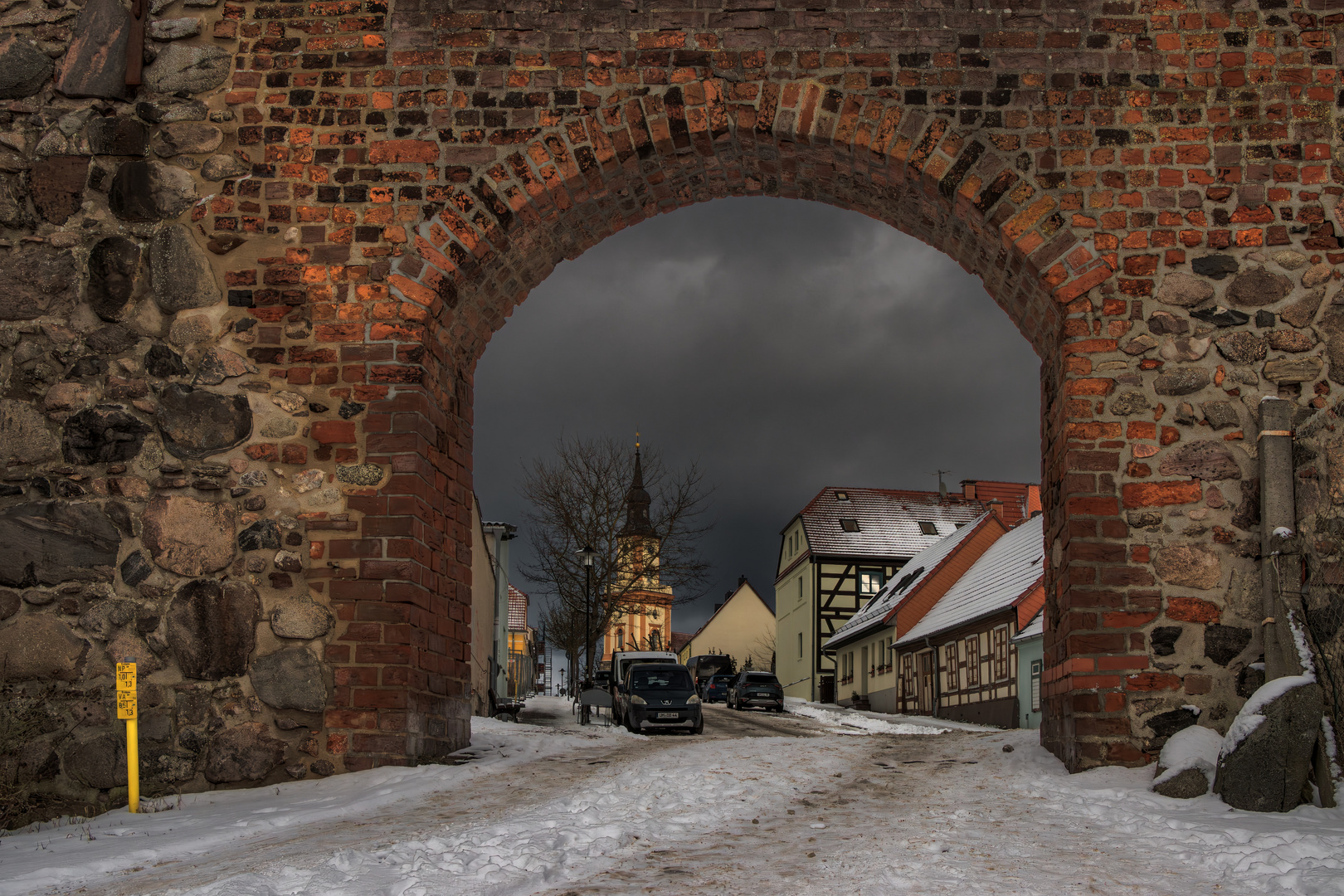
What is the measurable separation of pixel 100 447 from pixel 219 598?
131cm

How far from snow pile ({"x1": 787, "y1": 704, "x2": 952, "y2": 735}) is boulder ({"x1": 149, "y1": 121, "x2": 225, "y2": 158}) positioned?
1206 cm

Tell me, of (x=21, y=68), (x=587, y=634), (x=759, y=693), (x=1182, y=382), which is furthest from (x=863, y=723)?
(x=21, y=68)

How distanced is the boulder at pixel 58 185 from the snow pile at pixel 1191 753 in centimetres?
770

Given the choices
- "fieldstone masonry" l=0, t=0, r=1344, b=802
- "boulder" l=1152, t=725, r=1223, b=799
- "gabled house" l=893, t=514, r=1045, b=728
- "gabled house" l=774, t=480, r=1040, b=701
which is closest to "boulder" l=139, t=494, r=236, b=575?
"fieldstone masonry" l=0, t=0, r=1344, b=802

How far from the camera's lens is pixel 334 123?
306 inches

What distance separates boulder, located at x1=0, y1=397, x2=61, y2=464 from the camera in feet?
24.3

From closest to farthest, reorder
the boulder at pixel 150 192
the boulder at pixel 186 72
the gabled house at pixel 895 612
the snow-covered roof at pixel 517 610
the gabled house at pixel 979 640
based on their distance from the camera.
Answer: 1. the boulder at pixel 150 192
2. the boulder at pixel 186 72
3. the gabled house at pixel 979 640
4. the gabled house at pixel 895 612
5. the snow-covered roof at pixel 517 610

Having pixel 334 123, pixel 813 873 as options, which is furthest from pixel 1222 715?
pixel 334 123

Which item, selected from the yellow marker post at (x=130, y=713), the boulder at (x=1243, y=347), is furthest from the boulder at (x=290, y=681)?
the boulder at (x=1243, y=347)

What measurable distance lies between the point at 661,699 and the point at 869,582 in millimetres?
20593

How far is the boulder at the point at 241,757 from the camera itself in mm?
7023

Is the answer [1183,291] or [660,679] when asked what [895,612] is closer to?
[660,679]

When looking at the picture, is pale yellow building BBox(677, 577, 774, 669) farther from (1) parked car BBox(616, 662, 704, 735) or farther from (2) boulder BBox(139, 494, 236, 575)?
(2) boulder BBox(139, 494, 236, 575)

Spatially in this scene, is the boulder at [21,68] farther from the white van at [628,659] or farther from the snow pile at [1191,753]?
the white van at [628,659]
